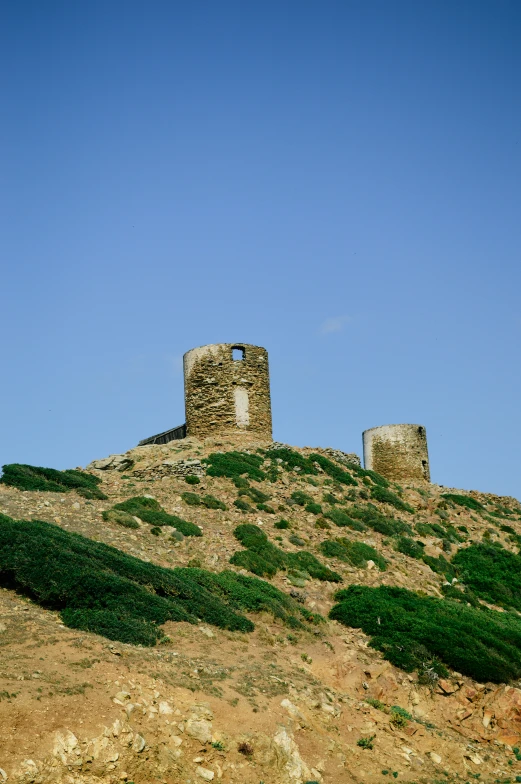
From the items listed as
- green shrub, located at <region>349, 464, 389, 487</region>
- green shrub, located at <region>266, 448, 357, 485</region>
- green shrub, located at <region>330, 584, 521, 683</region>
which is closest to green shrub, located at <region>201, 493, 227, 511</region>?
green shrub, located at <region>266, 448, 357, 485</region>

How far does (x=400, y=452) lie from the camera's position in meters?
38.6

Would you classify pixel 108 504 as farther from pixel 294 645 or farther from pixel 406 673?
pixel 406 673

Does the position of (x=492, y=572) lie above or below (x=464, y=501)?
below

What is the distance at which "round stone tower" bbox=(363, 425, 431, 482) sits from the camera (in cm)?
3841

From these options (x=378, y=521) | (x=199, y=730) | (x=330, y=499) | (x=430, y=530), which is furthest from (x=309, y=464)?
(x=199, y=730)

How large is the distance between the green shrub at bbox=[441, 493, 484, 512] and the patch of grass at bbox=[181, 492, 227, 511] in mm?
13757

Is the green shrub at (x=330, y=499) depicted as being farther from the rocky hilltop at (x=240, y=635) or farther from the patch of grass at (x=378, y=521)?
the patch of grass at (x=378, y=521)

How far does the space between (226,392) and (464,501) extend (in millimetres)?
12349

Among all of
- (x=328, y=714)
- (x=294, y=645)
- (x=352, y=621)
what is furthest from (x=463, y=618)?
(x=328, y=714)

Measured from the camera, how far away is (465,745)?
15.0m

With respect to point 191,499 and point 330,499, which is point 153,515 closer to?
point 191,499

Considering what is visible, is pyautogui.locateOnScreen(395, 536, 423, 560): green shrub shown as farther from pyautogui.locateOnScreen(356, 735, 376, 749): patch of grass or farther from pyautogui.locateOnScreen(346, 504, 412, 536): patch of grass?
pyautogui.locateOnScreen(356, 735, 376, 749): patch of grass

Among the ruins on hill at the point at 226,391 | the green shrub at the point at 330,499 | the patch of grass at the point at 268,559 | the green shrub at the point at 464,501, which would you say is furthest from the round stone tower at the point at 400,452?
the patch of grass at the point at 268,559

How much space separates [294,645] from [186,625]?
2.83 m
